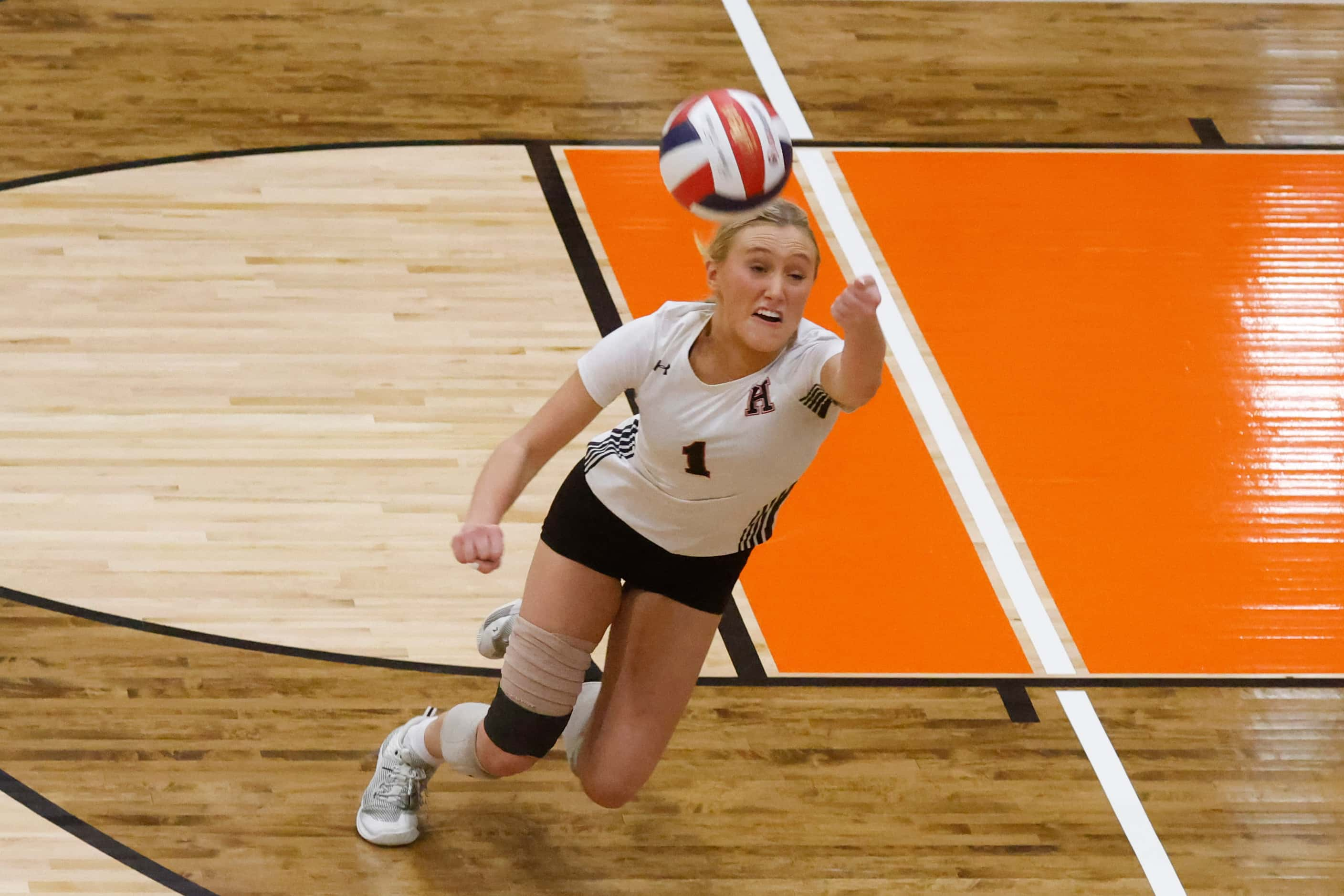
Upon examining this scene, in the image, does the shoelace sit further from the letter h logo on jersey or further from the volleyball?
the volleyball

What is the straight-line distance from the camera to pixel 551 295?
6371 mm

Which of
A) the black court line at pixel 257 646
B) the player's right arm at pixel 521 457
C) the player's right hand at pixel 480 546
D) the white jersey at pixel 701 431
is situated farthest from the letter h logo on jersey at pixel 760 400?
the black court line at pixel 257 646

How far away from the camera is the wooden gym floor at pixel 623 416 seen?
437 centimetres

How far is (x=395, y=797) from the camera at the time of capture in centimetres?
417

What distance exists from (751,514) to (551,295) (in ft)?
9.00

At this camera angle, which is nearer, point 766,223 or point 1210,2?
point 766,223

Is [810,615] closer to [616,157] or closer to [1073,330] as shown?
[1073,330]

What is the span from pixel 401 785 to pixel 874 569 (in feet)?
5.93

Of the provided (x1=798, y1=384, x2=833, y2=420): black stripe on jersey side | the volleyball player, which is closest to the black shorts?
the volleyball player

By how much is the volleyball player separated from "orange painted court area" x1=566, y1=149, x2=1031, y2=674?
102 cm

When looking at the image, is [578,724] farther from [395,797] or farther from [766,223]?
[766,223]

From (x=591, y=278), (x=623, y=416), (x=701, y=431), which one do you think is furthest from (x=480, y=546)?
(x=591, y=278)

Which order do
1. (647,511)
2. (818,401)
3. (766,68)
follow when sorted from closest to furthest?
(818,401) → (647,511) → (766,68)

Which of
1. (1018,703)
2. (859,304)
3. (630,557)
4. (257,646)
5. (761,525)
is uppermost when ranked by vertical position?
(859,304)
